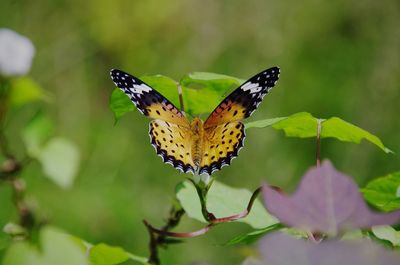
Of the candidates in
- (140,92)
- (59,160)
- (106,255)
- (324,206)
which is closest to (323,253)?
(324,206)

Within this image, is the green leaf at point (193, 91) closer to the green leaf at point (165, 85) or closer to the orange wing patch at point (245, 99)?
the green leaf at point (165, 85)

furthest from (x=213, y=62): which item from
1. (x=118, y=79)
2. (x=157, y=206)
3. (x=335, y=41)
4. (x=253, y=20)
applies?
(x=118, y=79)

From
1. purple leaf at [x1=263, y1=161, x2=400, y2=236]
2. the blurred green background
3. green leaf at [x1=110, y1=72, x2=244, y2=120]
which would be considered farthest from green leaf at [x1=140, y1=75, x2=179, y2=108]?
the blurred green background

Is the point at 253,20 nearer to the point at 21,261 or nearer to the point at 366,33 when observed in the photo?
the point at 366,33

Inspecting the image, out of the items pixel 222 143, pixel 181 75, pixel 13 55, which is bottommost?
pixel 181 75

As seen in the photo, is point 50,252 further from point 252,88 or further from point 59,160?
point 252,88

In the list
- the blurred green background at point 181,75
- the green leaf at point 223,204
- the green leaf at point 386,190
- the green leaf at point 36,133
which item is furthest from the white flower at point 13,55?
the blurred green background at point 181,75

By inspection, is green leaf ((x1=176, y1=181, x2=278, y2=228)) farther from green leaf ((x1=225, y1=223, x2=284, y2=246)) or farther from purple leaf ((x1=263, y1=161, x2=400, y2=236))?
purple leaf ((x1=263, y1=161, x2=400, y2=236))
